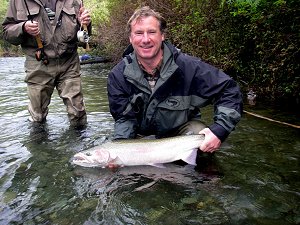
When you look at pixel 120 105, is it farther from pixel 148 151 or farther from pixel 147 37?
pixel 147 37

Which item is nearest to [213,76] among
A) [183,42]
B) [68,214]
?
[68,214]

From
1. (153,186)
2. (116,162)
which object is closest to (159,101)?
(116,162)

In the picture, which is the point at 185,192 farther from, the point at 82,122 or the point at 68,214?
the point at 82,122

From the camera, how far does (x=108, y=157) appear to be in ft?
13.4

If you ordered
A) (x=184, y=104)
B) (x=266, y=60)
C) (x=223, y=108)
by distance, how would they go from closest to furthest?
(x=223, y=108), (x=184, y=104), (x=266, y=60)

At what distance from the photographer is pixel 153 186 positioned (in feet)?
12.5

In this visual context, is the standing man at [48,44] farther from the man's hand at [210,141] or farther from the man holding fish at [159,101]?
the man's hand at [210,141]

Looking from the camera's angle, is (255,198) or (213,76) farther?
(213,76)

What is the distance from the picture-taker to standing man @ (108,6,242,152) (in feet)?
13.0

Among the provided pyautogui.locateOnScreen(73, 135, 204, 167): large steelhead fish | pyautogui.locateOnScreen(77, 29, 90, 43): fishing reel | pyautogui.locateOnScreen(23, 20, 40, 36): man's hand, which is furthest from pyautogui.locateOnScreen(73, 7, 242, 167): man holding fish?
pyautogui.locateOnScreen(23, 20, 40, 36): man's hand

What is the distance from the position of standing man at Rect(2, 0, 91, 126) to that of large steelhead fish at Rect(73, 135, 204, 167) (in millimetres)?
2061

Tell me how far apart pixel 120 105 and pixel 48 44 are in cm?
205

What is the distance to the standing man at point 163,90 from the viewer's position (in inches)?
156

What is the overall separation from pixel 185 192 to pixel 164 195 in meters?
0.23
